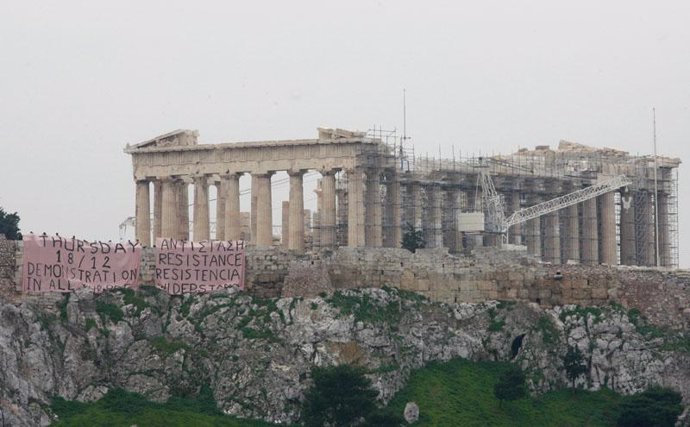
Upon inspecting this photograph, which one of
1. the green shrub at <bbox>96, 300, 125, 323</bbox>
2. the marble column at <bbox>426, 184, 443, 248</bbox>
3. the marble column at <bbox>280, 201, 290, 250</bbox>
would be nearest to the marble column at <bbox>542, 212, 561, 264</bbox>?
the marble column at <bbox>426, 184, 443, 248</bbox>

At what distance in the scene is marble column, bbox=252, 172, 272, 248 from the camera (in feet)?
430

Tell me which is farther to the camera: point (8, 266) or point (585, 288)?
point (585, 288)

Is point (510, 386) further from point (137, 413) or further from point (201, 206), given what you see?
point (201, 206)

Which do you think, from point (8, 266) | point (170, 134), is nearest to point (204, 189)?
point (170, 134)

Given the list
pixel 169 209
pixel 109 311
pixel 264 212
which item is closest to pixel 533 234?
pixel 264 212

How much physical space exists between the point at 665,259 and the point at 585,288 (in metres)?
47.7

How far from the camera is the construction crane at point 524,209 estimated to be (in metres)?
144

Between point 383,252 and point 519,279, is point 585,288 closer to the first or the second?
point 519,279

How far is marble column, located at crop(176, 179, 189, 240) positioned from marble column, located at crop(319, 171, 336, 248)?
9418 millimetres

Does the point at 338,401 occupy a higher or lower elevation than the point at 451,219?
lower

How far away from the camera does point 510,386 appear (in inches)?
3967

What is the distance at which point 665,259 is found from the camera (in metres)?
Answer: 156

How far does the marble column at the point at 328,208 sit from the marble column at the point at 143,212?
11.5 metres

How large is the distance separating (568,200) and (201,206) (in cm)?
2964
